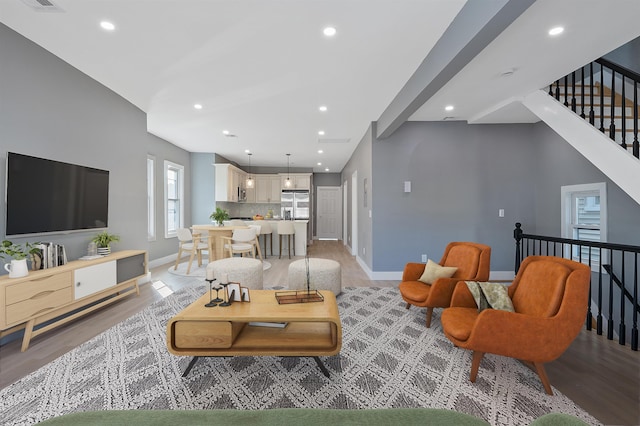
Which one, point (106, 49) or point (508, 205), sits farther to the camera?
point (508, 205)

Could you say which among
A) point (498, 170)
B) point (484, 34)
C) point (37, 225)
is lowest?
point (37, 225)

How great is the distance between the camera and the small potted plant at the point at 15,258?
2344 millimetres

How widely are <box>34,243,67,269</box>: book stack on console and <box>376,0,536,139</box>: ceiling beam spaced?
4.06 meters

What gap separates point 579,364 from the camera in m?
2.19

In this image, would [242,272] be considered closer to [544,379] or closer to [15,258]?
[15,258]

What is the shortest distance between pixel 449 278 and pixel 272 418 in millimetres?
2470

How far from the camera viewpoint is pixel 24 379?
6.42 feet

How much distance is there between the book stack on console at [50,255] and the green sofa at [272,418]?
280cm

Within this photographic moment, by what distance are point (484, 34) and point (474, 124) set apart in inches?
121

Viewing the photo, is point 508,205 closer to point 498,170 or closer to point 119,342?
point 498,170

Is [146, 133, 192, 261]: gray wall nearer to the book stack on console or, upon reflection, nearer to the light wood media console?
the light wood media console

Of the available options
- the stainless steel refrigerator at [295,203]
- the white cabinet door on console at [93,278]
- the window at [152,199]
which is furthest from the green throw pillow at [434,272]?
the stainless steel refrigerator at [295,203]

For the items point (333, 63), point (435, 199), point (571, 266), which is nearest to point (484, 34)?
point (333, 63)

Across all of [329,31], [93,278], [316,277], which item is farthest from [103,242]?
[329,31]
